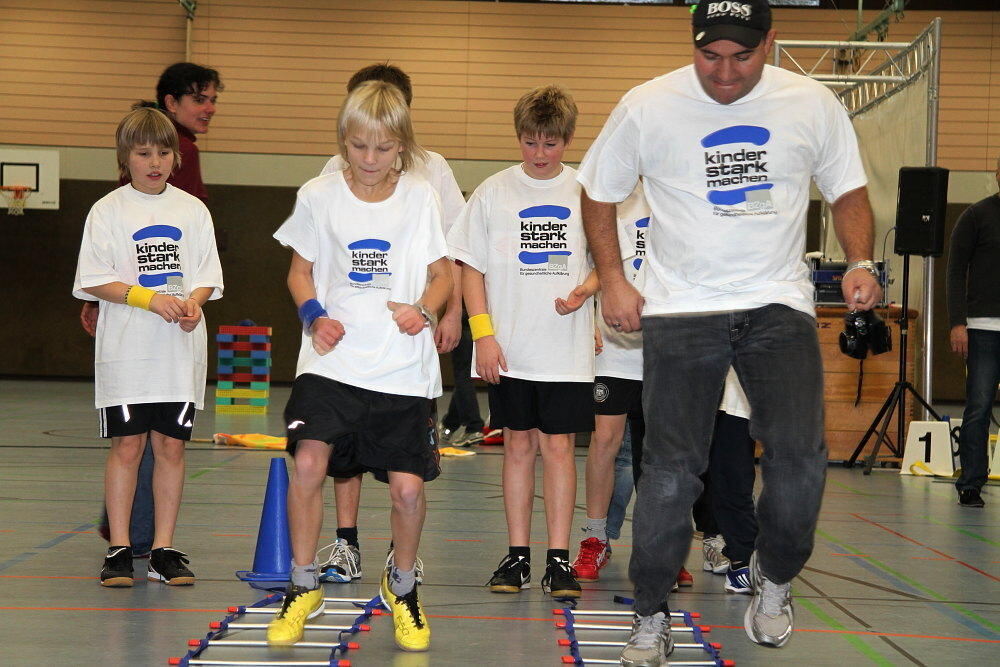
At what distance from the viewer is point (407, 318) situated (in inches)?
125

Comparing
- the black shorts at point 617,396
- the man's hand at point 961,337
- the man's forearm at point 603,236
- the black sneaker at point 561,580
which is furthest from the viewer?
the man's hand at point 961,337

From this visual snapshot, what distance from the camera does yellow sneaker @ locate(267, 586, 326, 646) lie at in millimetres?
3102

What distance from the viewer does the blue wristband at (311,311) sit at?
3.22 metres

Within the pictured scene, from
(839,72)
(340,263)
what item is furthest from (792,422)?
(839,72)

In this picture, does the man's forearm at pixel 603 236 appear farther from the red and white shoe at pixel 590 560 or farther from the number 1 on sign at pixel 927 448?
the number 1 on sign at pixel 927 448

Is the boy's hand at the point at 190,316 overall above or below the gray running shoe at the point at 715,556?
above

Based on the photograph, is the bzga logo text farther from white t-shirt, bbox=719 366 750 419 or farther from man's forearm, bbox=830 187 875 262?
white t-shirt, bbox=719 366 750 419

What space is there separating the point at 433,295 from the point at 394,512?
63cm

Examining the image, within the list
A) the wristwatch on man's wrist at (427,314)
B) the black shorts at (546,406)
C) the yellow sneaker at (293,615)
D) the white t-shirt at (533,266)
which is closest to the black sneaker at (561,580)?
the black shorts at (546,406)

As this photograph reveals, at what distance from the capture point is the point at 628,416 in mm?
4461

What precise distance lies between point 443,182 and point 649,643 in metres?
2.07

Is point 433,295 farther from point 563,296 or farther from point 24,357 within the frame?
point 24,357

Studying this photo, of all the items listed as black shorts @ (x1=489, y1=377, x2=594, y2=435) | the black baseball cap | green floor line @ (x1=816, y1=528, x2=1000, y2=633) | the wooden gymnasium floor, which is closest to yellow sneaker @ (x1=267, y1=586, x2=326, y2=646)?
the wooden gymnasium floor

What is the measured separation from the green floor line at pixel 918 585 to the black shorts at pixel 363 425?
1.82 metres
